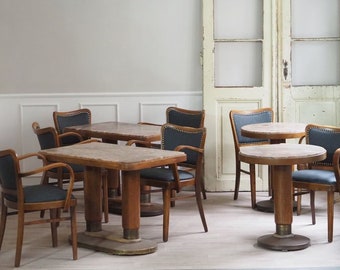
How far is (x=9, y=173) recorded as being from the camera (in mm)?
5520

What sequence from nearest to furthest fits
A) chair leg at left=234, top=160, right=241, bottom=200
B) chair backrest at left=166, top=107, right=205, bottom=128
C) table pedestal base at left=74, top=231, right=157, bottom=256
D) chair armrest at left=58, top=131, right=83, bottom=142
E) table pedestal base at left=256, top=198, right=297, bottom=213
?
table pedestal base at left=74, top=231, right=157, bottom=256
table pedestal base at left=256, top=198, right=297, bottom=213
chair armrest at left=58, top=131, right=83, bottom=142
chair backrest at left=166, top=107, right=205, bottom=128
chair leg at left=234, top=160, right=241, bottom=200

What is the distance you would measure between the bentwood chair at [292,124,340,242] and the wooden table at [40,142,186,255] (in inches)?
40.7

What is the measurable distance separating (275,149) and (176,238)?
42.9 inches

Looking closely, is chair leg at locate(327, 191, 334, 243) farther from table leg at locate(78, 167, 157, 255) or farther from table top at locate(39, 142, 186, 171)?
table leg at locate(78, 167, 157, 255)

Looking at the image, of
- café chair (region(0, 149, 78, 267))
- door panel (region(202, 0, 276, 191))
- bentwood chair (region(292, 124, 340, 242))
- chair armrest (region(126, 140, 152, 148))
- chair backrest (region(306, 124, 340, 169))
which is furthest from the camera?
door panel (region(202, 0, 276, 191))

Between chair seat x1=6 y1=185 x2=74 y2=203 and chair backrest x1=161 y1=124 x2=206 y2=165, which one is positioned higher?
chair backrest x1=161 y1=124 x2=206 y2=165

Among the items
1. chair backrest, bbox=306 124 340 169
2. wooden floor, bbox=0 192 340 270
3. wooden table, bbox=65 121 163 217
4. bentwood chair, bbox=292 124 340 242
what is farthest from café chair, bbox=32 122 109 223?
chair backrest, bbox=306 124 340 169

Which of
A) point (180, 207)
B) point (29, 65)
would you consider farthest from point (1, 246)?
point (29, 65)

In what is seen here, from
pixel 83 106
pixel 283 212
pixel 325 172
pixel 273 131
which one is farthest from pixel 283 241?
pixel 83 106

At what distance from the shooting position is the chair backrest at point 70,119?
7582 mm

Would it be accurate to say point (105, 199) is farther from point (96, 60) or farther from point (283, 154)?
point (96, 60)

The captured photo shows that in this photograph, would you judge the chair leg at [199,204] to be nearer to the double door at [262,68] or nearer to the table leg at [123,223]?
the table leg at [123,223]

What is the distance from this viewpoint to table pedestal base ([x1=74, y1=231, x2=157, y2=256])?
5707 mm

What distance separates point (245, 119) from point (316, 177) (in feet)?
5.56
